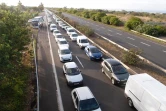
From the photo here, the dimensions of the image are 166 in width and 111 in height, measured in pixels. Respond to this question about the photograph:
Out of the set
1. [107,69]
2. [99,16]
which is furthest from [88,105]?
[99,16]

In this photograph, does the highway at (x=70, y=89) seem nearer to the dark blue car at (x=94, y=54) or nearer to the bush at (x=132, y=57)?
the dark blue car at (x=94, y=54)

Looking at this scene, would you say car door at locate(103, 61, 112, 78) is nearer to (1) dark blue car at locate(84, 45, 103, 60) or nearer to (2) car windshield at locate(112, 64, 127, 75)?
(2) car windshield at locate(112, 64, 127, 75)

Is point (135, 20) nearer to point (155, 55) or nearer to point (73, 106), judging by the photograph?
point (155, 55)

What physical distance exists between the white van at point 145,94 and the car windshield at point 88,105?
2485 mm

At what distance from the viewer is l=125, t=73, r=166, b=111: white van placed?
9.23 metres

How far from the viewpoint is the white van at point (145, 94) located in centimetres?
923

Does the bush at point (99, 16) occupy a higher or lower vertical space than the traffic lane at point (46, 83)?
higher

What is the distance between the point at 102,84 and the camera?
49.0 feet

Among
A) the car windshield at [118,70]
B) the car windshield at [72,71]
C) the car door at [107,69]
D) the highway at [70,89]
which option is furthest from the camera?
the car door at [107,69]

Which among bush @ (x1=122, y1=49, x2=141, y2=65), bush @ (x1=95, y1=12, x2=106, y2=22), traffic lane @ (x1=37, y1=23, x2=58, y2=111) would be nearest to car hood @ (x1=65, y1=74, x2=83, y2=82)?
traffic lane @ (x1=37, y1=23, x2=58, y2=111)

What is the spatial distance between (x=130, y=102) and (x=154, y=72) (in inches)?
268

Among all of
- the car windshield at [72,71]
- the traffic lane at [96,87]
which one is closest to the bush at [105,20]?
the traffic lane at [96,87]

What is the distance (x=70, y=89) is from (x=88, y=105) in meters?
3.78

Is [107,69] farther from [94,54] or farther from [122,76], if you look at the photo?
[94,54]
